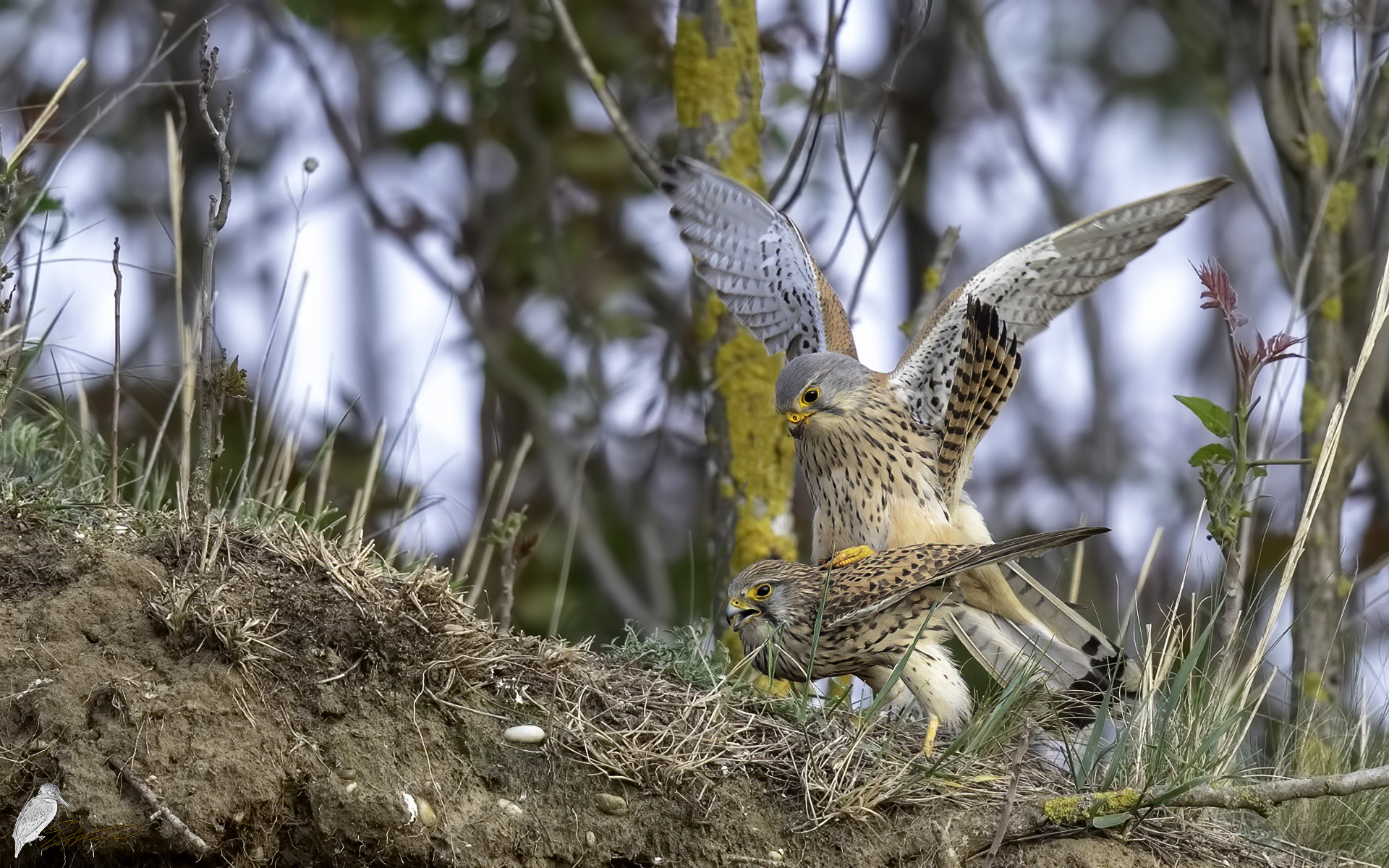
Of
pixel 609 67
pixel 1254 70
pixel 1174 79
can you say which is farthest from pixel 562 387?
pixel 1174 79

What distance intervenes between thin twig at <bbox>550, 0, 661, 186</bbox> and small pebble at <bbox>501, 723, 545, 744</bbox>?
2.77 m

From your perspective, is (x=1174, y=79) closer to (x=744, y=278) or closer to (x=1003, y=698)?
(x=744, y=278)

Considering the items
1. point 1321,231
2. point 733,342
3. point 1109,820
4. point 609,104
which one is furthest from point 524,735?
point 1321,231

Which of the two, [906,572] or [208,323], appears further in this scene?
[906,572]

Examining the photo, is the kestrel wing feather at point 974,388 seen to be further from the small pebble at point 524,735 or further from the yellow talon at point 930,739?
the small pebble at point 524,735

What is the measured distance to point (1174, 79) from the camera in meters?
11.4

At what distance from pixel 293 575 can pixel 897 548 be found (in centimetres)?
171

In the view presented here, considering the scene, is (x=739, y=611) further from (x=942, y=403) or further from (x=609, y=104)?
(x=609, y=104)

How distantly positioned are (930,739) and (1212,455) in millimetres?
945

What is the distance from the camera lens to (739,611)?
11.9 ft

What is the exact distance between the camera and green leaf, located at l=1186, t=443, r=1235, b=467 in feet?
10.3

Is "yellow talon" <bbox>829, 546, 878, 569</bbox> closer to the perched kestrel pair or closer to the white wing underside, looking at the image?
the perched kestrel pair

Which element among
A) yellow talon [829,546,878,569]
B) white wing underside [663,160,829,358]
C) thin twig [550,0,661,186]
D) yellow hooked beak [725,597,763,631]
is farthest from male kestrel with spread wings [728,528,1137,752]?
thin twig [550,0,661,186]

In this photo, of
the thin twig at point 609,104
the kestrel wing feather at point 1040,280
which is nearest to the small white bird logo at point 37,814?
the kestrel wing feather at point 1040,280
